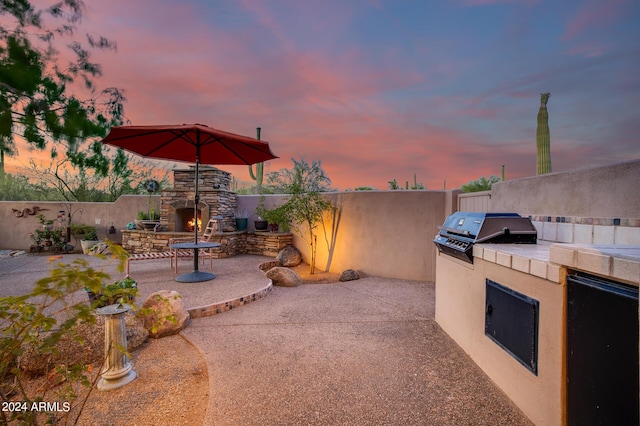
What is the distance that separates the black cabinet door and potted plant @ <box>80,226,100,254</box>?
10172 mm

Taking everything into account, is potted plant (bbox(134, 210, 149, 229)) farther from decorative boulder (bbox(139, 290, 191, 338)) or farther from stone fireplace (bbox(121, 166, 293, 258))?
decorative boulder (bbox(139, 290, 191, 338))

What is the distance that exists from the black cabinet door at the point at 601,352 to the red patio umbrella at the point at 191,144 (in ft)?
14.1

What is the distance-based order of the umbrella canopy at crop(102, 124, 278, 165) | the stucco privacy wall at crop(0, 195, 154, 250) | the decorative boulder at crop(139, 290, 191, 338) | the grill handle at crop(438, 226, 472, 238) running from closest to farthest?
the grill handle at crop(438, 226, 472, 238), the decorative boulder at crop(139, 290, 191, 338), the umbrella canopy at crop(102, 124, 278, 165), the stucco privacy wall at crop(0, 195, 154, 250)

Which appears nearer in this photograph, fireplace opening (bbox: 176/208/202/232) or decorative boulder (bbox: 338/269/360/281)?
decorative boulder (bbox: 338/269/360/281)

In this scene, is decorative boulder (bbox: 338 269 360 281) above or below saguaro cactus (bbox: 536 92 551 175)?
below

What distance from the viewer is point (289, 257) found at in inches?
297

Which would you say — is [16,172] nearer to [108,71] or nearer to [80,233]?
[80,233]

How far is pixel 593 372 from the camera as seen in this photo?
138cm

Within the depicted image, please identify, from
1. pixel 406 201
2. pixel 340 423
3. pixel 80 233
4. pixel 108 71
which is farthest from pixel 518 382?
pixel 80 233

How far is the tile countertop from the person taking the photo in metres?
1.18

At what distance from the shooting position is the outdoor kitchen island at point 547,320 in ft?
4.03

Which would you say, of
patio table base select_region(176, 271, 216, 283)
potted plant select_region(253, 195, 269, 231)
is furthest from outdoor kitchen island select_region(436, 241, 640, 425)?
potted plant select_region(253, 195, 269, 231)

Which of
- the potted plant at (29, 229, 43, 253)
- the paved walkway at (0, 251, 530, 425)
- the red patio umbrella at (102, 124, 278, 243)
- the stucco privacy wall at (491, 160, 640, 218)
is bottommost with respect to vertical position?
the paved walkway at (0, 251, 530, 425)

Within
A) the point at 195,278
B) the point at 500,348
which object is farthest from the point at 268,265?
the point at 500,348
